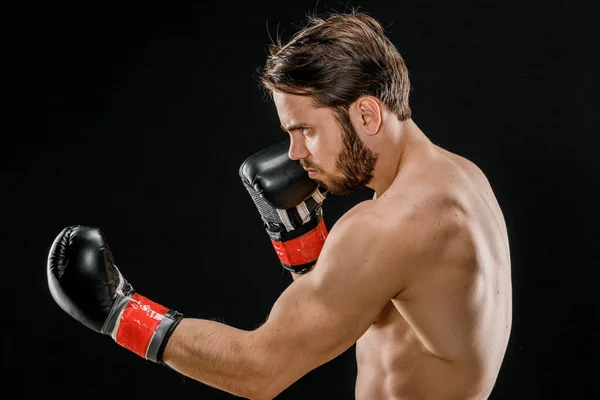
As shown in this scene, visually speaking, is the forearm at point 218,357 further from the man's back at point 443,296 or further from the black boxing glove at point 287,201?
the black boxing glove at point 287,201

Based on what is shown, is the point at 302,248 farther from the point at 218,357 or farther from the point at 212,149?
the point at 212,149

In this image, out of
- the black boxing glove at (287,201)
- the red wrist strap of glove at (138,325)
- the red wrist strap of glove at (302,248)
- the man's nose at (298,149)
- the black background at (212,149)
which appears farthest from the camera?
the black background at (212,149)

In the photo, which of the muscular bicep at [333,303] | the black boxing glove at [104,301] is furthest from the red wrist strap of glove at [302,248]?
the muscular bicep at [333,303]

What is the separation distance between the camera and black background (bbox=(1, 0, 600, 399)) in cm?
325

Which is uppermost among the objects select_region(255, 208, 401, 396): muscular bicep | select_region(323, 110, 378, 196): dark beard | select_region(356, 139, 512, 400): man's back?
select_region(323, 110, 378, 196): dark beard

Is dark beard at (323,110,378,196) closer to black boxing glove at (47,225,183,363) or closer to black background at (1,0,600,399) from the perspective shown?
black boxing glove at (47,225,183,363)

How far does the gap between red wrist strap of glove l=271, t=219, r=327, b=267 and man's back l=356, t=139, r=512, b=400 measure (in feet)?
1.51

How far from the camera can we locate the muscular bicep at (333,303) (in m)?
1.68

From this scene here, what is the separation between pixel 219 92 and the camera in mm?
3367

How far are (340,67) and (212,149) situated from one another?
5.06 ft

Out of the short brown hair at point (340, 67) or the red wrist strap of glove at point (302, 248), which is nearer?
the short brown hair at point (340, 67)

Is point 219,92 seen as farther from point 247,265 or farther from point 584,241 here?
point 584,241

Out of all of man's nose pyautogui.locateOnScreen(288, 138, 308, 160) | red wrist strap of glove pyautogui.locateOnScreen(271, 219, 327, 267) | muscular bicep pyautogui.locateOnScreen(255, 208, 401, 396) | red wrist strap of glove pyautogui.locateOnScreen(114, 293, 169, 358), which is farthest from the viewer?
red wrist strap of glove pyautogui.locateOnScreen(271, 219, 327, 267)

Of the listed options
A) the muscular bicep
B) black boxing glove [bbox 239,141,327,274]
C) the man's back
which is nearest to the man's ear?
the man's back
